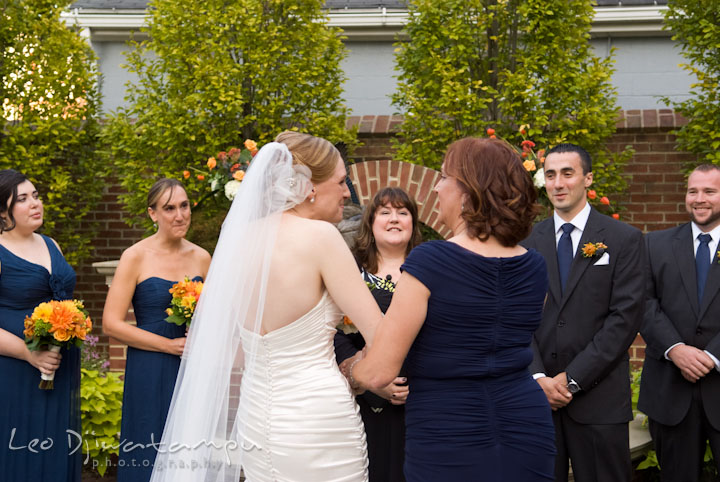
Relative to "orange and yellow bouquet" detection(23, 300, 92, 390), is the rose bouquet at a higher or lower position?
higher

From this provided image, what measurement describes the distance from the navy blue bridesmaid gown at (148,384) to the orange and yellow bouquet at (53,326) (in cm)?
42

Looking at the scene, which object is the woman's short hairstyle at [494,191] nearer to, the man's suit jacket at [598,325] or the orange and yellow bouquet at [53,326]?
the man's suit jacket at [598,325]

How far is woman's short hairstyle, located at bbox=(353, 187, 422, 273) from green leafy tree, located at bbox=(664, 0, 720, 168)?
4.06m

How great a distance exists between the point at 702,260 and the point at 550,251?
106 cm

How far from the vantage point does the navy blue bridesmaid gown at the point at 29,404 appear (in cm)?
454

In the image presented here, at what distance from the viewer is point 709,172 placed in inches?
180

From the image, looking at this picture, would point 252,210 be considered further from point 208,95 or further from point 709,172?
point 208,95

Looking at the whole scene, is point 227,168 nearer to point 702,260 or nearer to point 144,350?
point 144,350

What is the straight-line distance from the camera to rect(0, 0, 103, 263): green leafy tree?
8234 millimetres

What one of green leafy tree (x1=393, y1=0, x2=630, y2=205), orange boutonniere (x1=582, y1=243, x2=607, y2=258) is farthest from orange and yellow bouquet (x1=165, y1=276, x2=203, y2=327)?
green leafy tree (x1=393, y1=0, x2=630, y2=205)

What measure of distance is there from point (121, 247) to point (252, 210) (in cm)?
666

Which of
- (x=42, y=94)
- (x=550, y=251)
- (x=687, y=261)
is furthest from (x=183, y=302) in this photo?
(x=42, y=94)

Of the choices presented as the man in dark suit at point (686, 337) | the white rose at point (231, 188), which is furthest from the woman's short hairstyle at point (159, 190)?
the man in dark suit at point (686, 337)

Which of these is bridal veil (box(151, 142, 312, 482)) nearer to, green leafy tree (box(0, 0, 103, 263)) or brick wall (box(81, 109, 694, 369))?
brick wall (box(81, 109, 694, 369))
